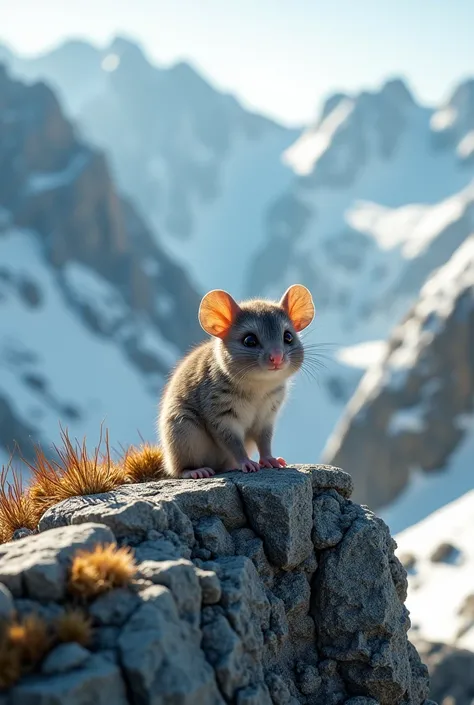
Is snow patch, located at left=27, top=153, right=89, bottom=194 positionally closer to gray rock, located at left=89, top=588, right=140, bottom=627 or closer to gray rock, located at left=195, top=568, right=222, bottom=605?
gray rock, located at left=195, top=568, right=222, bottom=605

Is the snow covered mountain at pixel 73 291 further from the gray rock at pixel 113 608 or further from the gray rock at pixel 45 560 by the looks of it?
the gray rock at pixel 113 608

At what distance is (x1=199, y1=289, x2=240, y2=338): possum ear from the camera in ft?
28.0

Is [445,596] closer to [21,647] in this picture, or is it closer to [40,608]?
[40,608]

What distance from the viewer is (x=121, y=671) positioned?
4.86m

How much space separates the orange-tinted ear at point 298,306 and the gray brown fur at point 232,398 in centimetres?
18

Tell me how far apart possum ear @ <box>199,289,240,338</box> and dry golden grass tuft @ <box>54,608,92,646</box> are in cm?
414

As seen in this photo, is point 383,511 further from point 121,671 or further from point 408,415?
point 121,671

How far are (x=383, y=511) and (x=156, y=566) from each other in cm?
6815

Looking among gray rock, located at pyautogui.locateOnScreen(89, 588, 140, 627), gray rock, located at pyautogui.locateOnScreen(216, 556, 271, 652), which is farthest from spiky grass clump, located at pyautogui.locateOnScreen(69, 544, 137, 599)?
gray rock, located at pyautogui.locateOnScreen(216, 556, 271, 652)

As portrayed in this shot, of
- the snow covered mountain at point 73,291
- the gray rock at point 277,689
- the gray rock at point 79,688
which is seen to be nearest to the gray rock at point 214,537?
the gray rock at point 277,689

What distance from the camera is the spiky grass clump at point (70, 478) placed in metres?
8.27

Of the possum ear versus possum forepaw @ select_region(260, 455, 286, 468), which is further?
possum forepaw @ select_region(260, 455, 286, 468)

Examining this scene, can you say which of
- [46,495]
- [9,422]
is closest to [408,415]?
[9,422]

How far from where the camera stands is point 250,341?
27.6 ft
